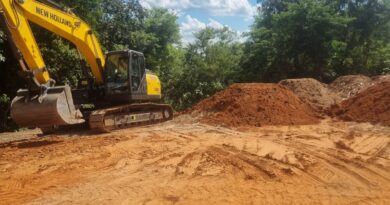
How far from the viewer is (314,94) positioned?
713 inches

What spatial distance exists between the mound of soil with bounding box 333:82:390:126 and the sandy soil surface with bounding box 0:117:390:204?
1461 millimetres

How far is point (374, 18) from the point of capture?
28.3 m

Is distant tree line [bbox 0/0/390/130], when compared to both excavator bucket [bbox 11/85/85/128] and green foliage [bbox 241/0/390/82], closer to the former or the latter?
green foliage [bbox 241/0/390/82]

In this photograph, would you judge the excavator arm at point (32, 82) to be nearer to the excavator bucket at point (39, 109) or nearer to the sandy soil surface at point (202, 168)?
the excavator bucket at point (39, 109)

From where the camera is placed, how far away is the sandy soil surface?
21.1 ft

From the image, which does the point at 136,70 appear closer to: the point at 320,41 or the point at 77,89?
the point at 77,89

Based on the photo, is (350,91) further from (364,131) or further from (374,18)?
(374,18)

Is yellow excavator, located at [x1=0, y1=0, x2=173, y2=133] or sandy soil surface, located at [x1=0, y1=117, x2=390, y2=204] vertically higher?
yellow excavator, located at [x1=0, y1=0, x2=173, y2=133]

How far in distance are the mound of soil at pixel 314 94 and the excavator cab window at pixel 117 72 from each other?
6.97 metres

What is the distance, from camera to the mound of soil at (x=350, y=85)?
61.4ft

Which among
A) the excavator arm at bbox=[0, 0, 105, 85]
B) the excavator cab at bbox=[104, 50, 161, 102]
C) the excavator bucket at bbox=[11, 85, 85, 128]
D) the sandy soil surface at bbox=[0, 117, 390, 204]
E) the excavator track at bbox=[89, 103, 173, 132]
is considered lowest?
the sandy soil surface at bbox=[0, 117, 390, 204]

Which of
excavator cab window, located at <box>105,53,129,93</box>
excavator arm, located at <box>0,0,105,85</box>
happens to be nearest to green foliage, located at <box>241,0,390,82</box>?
excavator cab window, located at <box>105,53,129,93</box>

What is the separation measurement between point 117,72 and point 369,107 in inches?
313

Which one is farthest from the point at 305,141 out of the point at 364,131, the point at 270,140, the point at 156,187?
the point at 156,187
